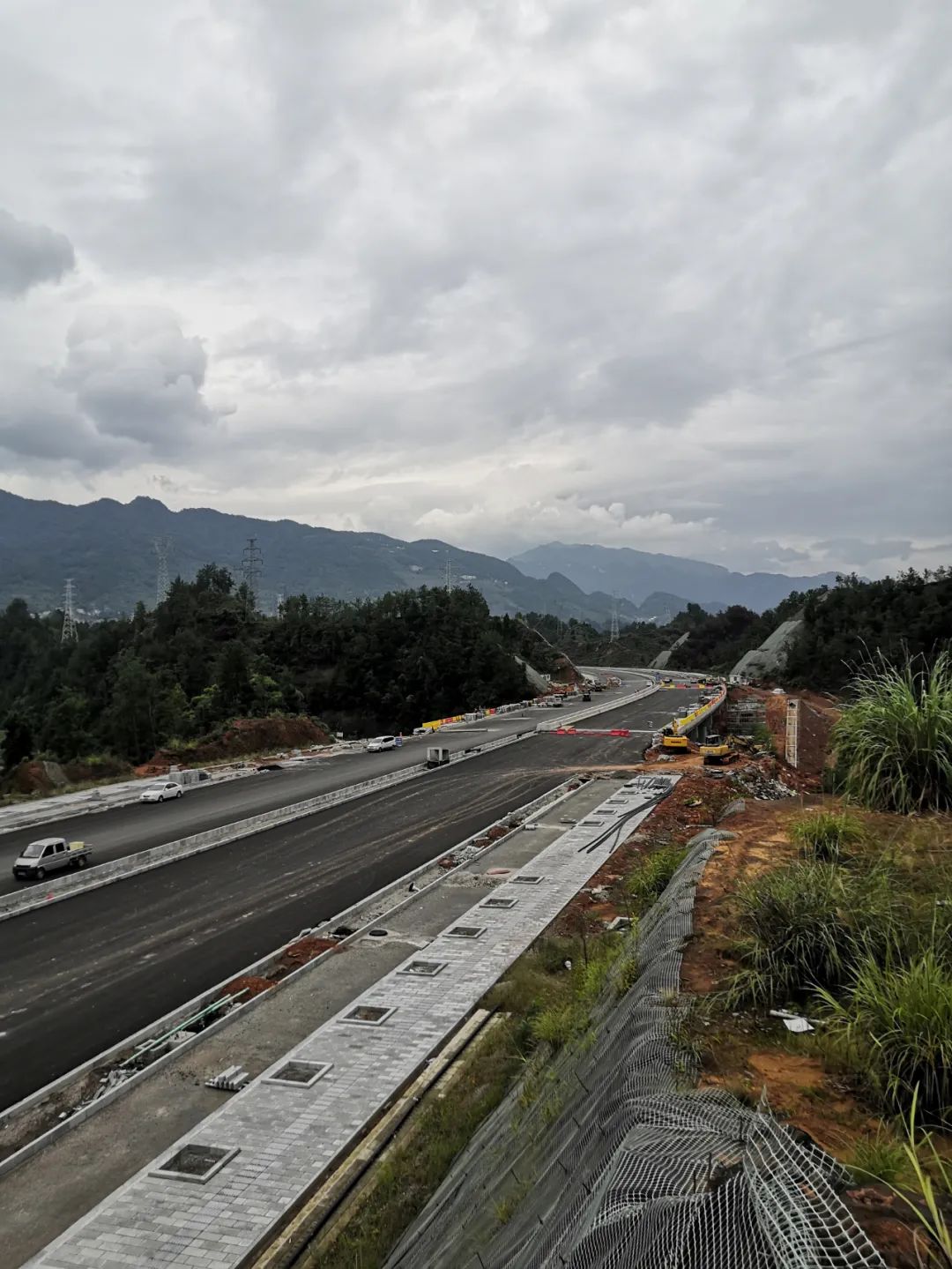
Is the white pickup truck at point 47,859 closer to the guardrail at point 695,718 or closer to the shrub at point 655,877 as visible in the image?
the shrub at point 655,877

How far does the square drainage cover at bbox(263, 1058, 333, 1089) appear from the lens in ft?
37.4

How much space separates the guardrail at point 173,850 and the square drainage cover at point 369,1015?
40.3 feet

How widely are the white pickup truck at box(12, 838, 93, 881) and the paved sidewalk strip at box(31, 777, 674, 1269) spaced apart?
43.6 feet

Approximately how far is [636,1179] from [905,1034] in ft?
8.37

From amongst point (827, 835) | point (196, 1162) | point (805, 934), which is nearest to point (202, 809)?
point (196, 1162)

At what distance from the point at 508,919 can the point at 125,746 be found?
56.5m

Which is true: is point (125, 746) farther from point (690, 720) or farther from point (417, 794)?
point (690, 720)

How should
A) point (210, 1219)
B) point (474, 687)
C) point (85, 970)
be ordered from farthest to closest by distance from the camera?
point (474, 687), point (85, 970), point (210, 1219)

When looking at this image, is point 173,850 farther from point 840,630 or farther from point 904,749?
point 840,630

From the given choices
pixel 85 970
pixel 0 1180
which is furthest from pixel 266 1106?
pixel 85 970

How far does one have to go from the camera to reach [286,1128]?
10.2 metres

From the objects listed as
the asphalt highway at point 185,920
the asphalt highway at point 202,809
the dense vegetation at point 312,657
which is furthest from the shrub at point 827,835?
the dense vegetation at point 312,657

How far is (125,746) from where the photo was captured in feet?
218

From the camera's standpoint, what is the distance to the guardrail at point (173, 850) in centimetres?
2197
